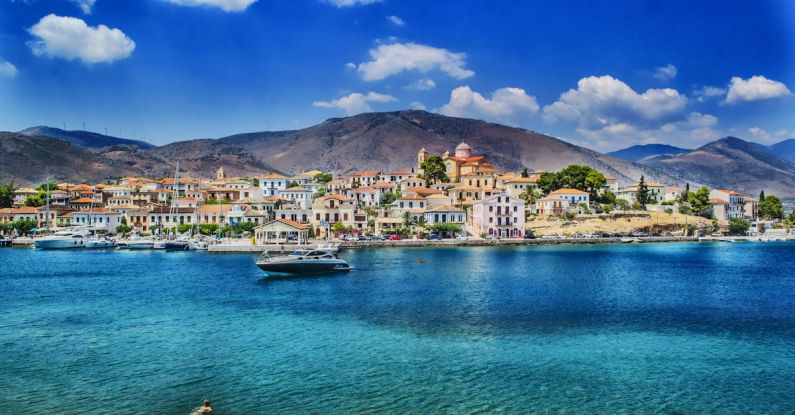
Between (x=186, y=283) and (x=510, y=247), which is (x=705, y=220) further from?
(x=186, y=283)

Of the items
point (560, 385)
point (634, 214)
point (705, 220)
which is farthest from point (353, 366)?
point (705, 220)

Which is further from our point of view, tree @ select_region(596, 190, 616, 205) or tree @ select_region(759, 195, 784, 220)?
tree @ select_region(759, 195, 784, 220)

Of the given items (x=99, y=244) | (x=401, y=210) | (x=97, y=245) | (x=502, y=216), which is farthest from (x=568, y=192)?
(x=97, y=245)

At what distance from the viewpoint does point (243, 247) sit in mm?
61406

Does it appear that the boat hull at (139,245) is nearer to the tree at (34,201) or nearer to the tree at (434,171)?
the tree at (34,201)

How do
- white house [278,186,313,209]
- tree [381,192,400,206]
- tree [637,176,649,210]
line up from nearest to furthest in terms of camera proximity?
1. white house [278,186,313,209]
2. tree [381,192,400,206]
3. tree [637,176,649,210]

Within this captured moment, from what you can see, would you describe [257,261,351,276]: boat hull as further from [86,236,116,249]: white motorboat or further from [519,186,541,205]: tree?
[519,186,541,205]: tree

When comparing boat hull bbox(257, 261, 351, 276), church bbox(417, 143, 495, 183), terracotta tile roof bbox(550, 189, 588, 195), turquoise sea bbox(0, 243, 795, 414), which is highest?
church bbox(417, 143, 495, 183)

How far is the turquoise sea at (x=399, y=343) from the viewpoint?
54.1 ft

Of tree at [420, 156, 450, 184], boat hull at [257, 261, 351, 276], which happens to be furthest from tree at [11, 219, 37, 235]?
tree at [420, 156, 450, 184]

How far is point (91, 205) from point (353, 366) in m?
84.6

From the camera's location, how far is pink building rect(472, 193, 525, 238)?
246 feet

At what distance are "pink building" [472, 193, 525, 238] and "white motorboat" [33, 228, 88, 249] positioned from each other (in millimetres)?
47005

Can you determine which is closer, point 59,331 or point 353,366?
point 353,366
